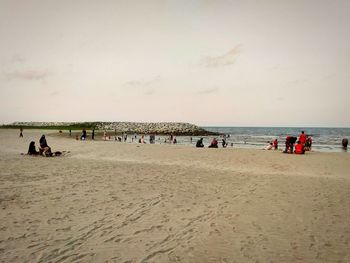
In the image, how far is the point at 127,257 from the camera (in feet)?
17.6

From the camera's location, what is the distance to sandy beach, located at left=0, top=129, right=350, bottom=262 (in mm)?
5609

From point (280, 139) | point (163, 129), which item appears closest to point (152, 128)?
point (163, 129)

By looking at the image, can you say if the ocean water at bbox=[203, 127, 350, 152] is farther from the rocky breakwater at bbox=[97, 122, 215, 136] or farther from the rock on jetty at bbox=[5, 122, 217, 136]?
the rock on jetty at bbox=[5, 122, 217, 136]

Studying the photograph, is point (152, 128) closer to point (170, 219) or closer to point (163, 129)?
point (163, 129)

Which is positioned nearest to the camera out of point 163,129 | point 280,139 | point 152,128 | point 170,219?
point 170,219

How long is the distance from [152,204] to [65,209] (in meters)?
2.51

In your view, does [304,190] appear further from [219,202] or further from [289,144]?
[289,144]

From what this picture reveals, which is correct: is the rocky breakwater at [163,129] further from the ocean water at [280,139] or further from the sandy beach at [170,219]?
the sandy beach at [170,219]

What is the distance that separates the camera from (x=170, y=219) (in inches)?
299

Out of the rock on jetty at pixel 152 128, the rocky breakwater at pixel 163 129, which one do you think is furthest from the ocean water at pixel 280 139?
the rock on jetty at pixel 152 128

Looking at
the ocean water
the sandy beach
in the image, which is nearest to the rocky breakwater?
the ocean water

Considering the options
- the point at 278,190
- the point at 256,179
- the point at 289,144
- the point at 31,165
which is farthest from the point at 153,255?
the point at 289,144

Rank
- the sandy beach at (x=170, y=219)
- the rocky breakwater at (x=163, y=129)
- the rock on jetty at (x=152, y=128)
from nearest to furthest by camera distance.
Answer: the sandy beach at (x=170, y=219) → the rocky breakwater at (x=163, y=129) → the rock on jetty at (x=152, y=128)

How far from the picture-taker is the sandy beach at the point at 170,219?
561 centimetres
